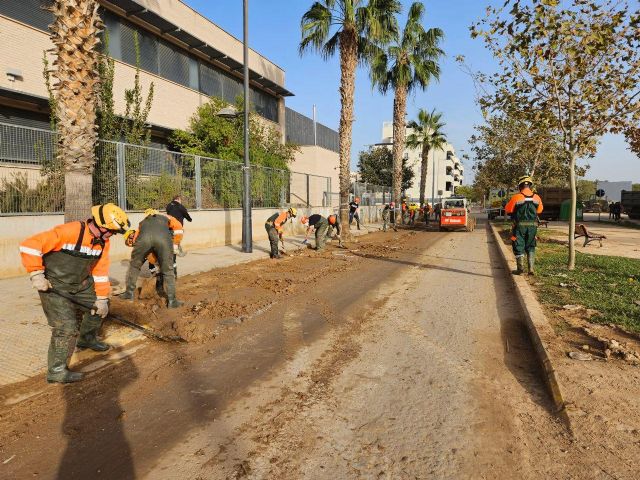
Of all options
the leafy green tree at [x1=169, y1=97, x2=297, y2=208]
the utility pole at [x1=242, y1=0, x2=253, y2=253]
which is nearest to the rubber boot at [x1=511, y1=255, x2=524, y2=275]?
the utility pole at [x1=242, y1=0, x2=253, y2=253]

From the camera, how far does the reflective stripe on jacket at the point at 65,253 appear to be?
11.4 ft

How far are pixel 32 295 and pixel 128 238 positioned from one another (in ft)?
5.73

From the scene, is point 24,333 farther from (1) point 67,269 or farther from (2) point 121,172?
(2) point 121,172

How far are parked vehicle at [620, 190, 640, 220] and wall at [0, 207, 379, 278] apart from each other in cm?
2816

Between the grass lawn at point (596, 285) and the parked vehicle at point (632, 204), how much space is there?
3026cm

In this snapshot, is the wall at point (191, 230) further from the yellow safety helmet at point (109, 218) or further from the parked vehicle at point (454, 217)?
the parked vehicle at point (454, 217)

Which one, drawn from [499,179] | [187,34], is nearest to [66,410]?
[187,34]

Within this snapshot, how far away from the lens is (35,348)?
454 centimetres

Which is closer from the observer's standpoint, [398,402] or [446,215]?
[398,402]

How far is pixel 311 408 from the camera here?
337 centimetres

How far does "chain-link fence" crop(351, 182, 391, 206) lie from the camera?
27967mm

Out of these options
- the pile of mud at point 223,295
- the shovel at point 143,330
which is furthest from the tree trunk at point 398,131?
the shovel at point 143,330

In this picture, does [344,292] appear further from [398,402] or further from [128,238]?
[398,402]

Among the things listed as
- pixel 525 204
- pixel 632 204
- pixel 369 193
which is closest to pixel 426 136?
pixel 369 193
